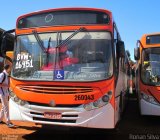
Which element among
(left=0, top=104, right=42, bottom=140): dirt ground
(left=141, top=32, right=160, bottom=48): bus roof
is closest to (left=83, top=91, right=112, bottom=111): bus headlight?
(left=0, top=104, right=42, bottom=140): dirt ground

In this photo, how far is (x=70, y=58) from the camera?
8305mm

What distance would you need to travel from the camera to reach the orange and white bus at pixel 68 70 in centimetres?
792

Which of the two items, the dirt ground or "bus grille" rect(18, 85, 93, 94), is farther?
the dirt ground

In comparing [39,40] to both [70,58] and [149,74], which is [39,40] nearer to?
[70,58]

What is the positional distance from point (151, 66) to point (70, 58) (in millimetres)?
4025

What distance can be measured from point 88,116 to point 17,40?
2.87 meters

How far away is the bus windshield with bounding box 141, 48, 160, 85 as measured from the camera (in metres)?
11.1

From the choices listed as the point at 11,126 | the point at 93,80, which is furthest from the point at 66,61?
the point at 11,126

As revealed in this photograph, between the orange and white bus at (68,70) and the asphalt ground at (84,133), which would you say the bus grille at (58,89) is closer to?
the orange and white bus at (68,70)

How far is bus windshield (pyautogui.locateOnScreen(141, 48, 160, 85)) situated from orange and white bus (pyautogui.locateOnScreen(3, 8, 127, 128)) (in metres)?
2.63

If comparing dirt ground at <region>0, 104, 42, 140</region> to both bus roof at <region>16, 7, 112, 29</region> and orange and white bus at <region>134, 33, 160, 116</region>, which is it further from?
orange and white bus at <region>134, 33, 160, 116</region>

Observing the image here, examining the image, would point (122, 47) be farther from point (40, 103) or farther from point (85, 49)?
point (40, 103)

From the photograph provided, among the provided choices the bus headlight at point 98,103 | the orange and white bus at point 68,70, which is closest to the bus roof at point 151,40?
the orange and white bus at point 68,70

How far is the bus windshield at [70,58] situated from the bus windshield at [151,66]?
3.37 m
